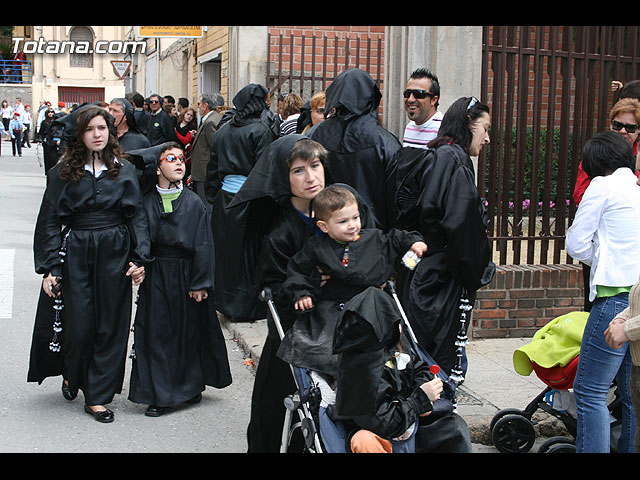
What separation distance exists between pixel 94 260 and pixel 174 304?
622 millimetres

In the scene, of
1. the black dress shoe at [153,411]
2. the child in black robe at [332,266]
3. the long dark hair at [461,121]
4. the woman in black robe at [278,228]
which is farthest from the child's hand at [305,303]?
the black dress shoe at [153,411]

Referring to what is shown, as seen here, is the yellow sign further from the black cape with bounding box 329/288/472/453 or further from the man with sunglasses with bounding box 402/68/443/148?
the black cape with bounding box 329/288/472/453

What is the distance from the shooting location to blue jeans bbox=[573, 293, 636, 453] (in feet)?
13.7

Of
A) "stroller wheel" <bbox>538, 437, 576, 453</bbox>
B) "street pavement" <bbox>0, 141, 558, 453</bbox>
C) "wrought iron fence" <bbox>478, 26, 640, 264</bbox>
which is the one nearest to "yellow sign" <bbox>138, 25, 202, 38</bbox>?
"street pavement" <bbox>0, 141, 558, 453</bbox>

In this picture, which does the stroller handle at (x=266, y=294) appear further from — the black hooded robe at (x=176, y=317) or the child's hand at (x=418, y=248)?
the black hooded robe at (x=176, y=317)

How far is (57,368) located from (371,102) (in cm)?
285

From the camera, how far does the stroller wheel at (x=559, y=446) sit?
452cm

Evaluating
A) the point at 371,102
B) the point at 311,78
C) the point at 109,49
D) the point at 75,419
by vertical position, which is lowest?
the point at 75,419

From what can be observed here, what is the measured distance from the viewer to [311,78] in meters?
11.0

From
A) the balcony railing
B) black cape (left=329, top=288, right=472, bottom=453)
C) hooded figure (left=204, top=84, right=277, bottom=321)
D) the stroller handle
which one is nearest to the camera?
black cape (left=329, top=288, right=472, bottom=453)

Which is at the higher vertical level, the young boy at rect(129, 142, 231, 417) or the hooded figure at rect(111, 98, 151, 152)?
the hooded figure at rect(111, 98, 151, 152)

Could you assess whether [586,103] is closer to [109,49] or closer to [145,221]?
[145,221]
